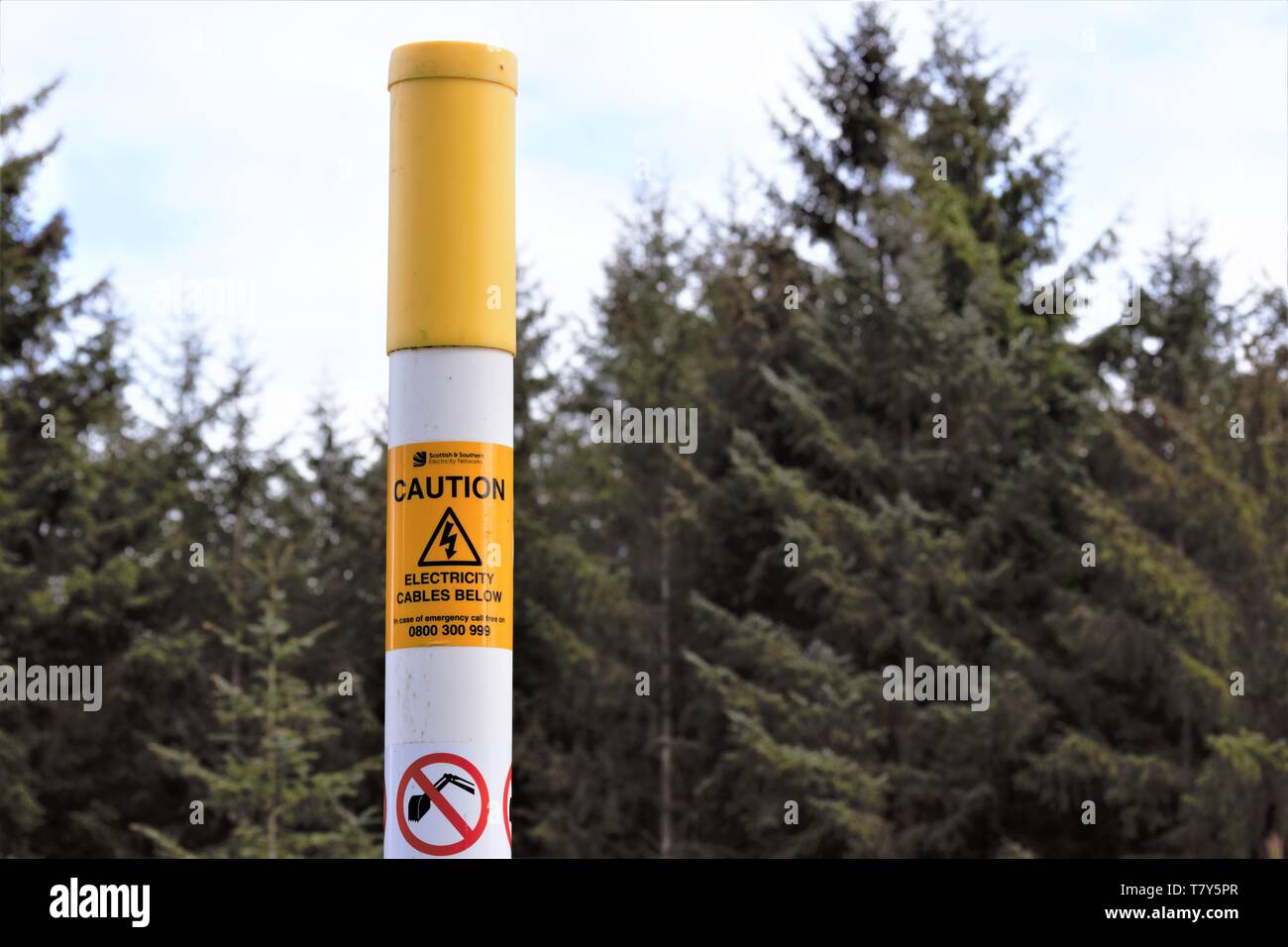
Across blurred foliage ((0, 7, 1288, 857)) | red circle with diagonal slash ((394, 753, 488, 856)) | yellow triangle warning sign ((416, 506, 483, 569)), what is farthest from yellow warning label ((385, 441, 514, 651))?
blurred foliage ((0, 7, 1288, 857))

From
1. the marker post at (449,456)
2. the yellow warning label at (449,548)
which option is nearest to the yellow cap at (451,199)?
the marker post at (449,456)

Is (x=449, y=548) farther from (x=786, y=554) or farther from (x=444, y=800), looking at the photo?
(x=786, y=554)

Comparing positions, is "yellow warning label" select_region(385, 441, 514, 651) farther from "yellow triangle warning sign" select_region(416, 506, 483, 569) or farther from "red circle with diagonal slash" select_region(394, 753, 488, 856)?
"red circle with diagonal slash" select_region(394, 753, 488, 856)

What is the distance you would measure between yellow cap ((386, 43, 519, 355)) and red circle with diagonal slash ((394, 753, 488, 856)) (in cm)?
213

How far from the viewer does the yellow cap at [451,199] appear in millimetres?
9664

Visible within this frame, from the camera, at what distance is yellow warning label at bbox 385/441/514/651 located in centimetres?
948

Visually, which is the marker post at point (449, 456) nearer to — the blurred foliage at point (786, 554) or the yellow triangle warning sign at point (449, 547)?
the yellow triangle warning sign at point (449, 547)

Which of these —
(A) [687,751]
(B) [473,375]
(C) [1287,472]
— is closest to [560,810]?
(A) [687,751]

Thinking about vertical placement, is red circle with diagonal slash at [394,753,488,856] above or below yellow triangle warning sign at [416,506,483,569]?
below

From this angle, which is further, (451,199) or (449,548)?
(451,199)

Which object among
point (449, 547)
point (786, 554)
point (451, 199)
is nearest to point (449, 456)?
point (449, 547)

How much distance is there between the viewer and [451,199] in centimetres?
970

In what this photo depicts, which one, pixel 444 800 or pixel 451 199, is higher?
pixel 451 199

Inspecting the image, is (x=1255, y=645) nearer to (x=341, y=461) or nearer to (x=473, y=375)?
(x=341, y=461)
